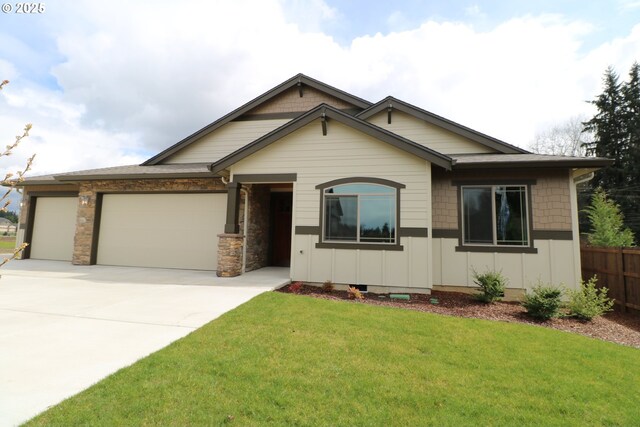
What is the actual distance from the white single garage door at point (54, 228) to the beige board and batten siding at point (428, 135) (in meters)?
12.5

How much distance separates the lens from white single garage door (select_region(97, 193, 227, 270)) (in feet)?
33.6

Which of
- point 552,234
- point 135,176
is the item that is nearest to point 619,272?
point 552,234

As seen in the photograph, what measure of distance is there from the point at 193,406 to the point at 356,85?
45.0ft

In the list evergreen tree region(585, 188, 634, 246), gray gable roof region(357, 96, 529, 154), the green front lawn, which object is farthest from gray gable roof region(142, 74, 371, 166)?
evergreen tree region(585, 188, 634, 246)

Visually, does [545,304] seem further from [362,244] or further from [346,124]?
[346,124]

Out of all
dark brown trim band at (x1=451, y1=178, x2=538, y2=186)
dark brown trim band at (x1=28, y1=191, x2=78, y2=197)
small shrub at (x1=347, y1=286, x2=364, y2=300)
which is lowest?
small shrub at (x1=347, y1=286, x2=364, y2=300)

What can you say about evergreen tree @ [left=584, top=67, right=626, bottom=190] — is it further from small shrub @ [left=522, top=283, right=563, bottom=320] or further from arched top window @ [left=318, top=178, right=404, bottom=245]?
arched top window @ [left=318, top=178, right=404, bottom=245]

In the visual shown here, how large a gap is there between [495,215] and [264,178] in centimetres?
639

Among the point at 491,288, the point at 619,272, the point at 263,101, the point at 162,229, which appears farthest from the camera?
the point at 263,101

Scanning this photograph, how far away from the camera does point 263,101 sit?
39.0ft

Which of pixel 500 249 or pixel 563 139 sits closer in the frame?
pixel 500 249

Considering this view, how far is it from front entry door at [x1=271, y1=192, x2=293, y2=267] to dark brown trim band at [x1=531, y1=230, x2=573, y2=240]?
770 cm

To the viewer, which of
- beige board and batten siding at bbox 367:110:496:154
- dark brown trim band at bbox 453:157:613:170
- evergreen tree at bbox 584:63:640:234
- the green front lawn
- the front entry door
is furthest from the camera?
evergreen tree at bbox 584:63:640:234

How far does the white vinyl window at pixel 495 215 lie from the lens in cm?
784
